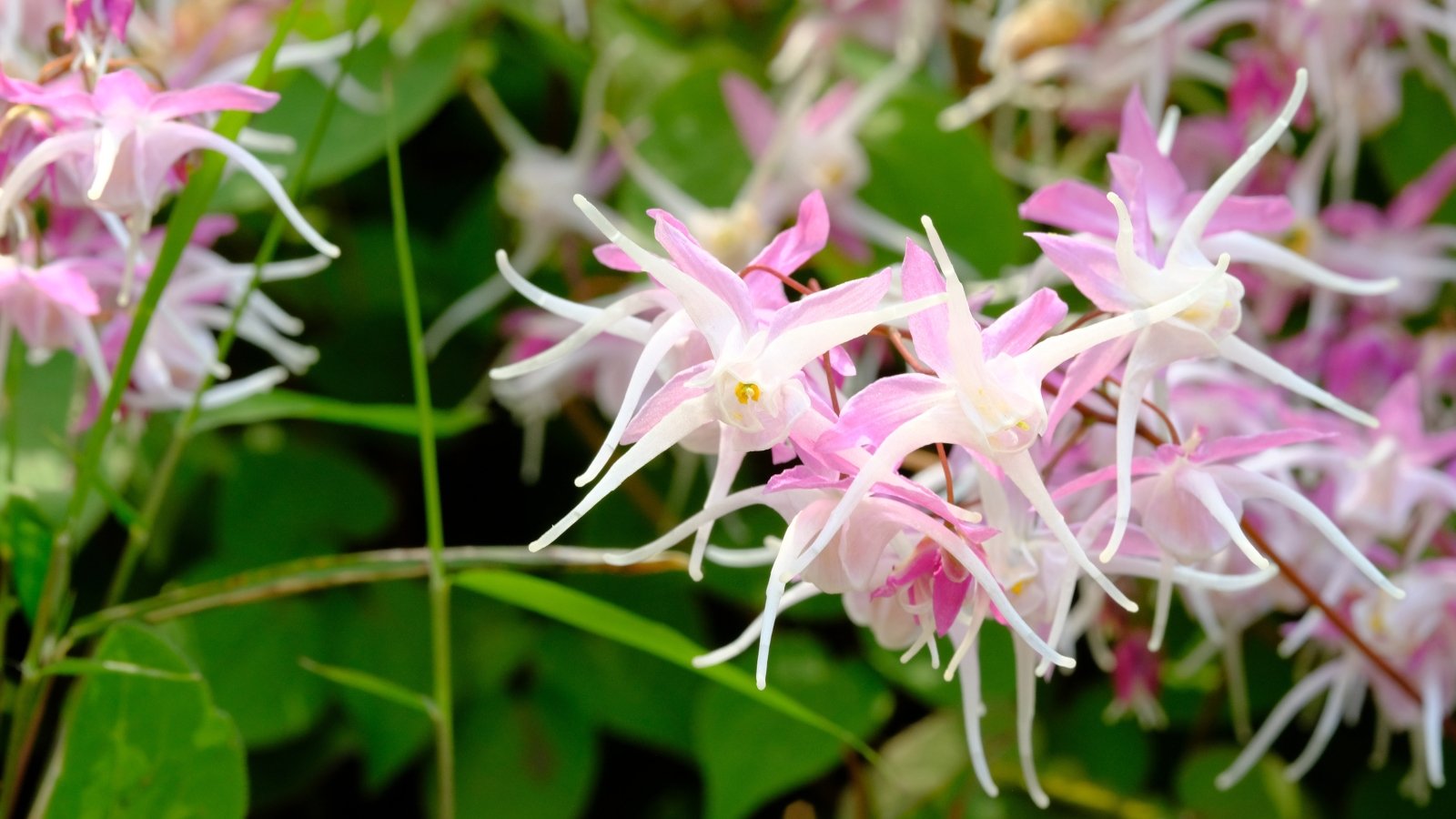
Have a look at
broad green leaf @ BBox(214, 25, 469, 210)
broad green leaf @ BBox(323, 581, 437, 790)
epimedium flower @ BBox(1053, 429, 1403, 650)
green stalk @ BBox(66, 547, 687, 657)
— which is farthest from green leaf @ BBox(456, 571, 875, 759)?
broad green leaf @ BBox(214, 25, 469, 210)

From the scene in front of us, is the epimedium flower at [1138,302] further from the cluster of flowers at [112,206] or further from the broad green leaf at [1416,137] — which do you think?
the broad green leaf at [1416,137]

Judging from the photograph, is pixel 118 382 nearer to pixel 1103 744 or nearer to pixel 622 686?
pixel 622 686

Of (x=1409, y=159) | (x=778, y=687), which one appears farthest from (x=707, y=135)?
(x=1409, y=159)

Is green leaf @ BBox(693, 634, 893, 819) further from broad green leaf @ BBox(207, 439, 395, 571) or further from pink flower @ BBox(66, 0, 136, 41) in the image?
pink flower @ BBox(66, 0, 136, 41)

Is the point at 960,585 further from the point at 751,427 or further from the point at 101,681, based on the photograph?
the point at 101,681

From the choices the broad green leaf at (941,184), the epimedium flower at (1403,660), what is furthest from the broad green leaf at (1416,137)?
the epimedium flower at (1403,660)
